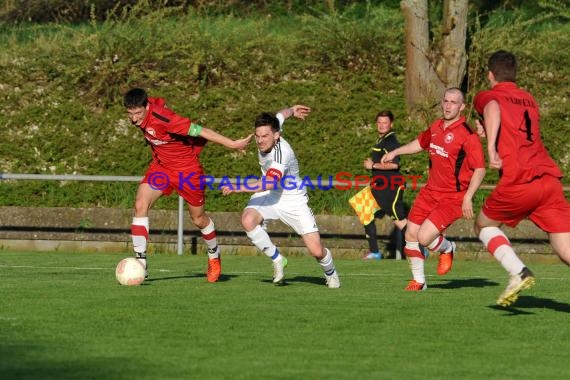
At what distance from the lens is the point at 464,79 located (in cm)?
2180

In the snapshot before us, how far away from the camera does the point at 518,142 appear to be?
940cm

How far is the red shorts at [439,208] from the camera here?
12.0 metres

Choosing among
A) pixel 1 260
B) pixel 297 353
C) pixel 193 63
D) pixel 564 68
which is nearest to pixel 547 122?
pixel 564 68

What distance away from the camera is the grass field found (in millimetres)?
7121

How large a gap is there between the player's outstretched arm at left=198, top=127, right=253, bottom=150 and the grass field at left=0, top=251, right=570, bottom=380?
1.47m

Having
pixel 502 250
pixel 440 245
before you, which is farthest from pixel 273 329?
pixel 440 245

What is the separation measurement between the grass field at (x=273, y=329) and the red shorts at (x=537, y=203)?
31.7 inches

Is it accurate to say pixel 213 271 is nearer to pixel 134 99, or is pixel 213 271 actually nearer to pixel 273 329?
pixel 134 99

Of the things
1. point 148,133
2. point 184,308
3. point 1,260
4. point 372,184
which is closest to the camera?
point 184,308

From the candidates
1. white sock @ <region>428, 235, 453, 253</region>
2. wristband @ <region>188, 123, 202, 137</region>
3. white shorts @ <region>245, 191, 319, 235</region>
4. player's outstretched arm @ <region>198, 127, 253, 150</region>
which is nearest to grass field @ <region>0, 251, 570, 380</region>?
white sock @ <region>428, 235, 453, 253</region>

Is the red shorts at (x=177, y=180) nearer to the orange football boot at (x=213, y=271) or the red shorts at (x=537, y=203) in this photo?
the orange football boot at (x=213, y=271)

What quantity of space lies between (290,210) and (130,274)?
1797mm

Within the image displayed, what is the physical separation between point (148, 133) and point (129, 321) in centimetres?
408

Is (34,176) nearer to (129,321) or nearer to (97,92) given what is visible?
(97,92)
